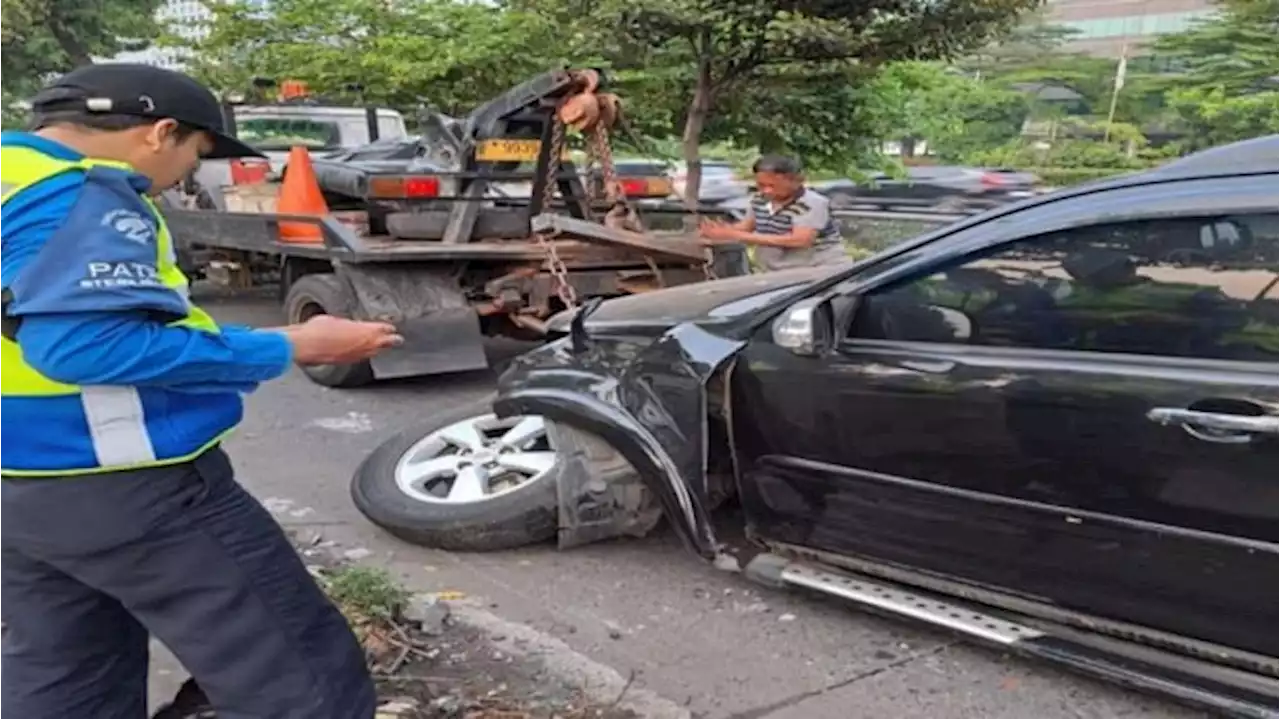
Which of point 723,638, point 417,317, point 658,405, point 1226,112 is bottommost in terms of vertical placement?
point 1226,112

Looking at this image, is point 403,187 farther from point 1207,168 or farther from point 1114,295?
point 1207,168

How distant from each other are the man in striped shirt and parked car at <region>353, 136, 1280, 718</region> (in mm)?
2374

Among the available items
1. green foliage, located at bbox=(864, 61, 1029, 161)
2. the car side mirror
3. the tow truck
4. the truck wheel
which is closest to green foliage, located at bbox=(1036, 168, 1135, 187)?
green foliage, located at bbox=(864, 61, 1029, 161)

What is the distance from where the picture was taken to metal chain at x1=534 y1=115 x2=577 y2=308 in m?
6.66

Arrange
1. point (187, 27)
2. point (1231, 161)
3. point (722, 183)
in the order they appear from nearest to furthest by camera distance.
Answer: point (1231, 161)
point (187, 27)
point (722, 183)

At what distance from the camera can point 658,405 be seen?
3.80 meters

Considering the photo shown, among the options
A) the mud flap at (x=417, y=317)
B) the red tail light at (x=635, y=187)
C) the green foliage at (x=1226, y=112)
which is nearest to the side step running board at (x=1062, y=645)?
the mud flap at (x=417, y=317)

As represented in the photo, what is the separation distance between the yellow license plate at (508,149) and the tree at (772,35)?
6.59 feet

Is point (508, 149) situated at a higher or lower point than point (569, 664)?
higher

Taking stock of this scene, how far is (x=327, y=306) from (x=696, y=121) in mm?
4037

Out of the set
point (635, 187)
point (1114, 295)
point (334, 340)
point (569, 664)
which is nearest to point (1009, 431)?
point (1114, 295)

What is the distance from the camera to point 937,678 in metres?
3.41

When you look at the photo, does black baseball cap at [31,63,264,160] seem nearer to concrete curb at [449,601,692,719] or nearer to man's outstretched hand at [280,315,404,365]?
man's outstretched hand at [280,315,404,365]

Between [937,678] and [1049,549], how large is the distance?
0.57 meters
